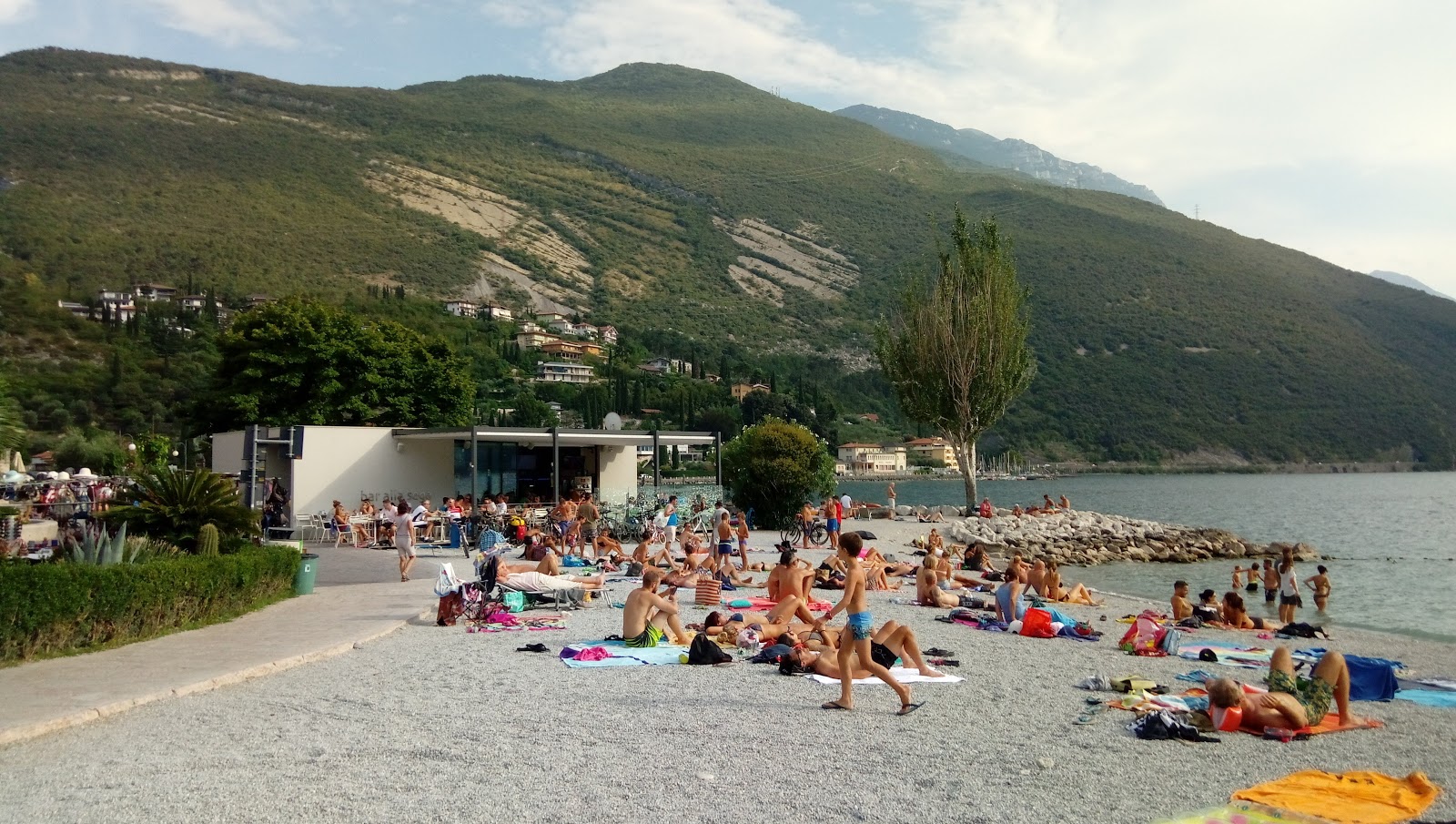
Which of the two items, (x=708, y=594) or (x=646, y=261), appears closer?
(x=708, y=594)

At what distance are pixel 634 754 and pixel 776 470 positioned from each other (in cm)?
2049

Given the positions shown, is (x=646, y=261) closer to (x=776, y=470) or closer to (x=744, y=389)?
(x=744, y=389)

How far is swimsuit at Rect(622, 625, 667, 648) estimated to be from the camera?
33.3 feet

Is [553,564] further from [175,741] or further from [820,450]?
[820,450]

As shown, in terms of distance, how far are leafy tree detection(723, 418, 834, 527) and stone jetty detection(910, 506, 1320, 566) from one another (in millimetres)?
4191

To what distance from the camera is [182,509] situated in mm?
12430

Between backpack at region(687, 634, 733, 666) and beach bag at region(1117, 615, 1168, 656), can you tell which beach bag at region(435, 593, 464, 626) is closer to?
backpack at region(687, 634, 733, 666)

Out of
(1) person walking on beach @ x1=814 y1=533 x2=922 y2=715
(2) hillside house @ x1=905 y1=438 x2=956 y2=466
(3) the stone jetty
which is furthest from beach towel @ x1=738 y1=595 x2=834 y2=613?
(2) hillside house @ x1=905 y1=438 x2=956 y2=466

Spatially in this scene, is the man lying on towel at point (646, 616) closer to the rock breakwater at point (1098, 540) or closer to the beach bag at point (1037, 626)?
the beach bag at point (1037, 626)

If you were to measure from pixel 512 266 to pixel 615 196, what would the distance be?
2798 cm

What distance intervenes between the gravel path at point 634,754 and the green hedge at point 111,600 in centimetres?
197

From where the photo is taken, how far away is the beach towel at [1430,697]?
835 centimetres

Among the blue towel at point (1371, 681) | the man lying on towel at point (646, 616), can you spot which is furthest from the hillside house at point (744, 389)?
the blue towel at point (1371, 681)

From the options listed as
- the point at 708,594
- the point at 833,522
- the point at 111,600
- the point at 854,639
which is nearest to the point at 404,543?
the point at 708,594
